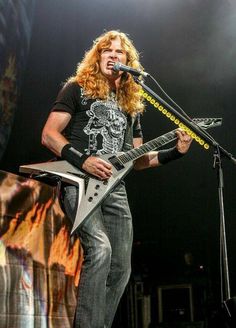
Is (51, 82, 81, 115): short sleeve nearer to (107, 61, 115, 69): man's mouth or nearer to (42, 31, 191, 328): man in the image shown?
(42, 31, 191, 328): man

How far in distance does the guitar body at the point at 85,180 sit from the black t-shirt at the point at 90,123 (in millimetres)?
97

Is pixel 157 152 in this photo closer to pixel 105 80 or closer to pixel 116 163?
pixel 116 163

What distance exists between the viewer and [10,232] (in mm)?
2334

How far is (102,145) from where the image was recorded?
2.59m

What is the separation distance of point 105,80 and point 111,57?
0.16 metres

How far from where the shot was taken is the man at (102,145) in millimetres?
2215

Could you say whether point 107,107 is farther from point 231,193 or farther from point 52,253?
point 231,193

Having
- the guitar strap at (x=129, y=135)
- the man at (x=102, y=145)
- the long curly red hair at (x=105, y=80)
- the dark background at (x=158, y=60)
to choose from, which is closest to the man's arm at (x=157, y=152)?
the man at (x=102, y=145)

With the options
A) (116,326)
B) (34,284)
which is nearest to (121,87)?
(34,284)

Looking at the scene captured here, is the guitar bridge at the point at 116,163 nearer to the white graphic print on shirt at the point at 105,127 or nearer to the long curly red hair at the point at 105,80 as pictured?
the white graphic print on shirt at the point at 105,127

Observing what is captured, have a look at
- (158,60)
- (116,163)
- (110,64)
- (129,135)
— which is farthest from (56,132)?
(158,60)

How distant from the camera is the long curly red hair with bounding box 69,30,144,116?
2709mm

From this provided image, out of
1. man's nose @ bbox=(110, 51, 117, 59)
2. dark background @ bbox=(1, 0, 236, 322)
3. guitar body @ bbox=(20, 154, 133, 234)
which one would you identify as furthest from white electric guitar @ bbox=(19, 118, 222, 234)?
dark background @ bbox=(1, 0, 236, 322)

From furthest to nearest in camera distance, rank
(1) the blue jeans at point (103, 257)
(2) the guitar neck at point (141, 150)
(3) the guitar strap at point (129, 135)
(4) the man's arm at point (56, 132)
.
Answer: (3) the guitar strap at point (129, 135) → (2) the guitar neck at point (141, 150) → (4) the man's arm at point (56, 132) → (1) the blue jeans at point (103, 257)
